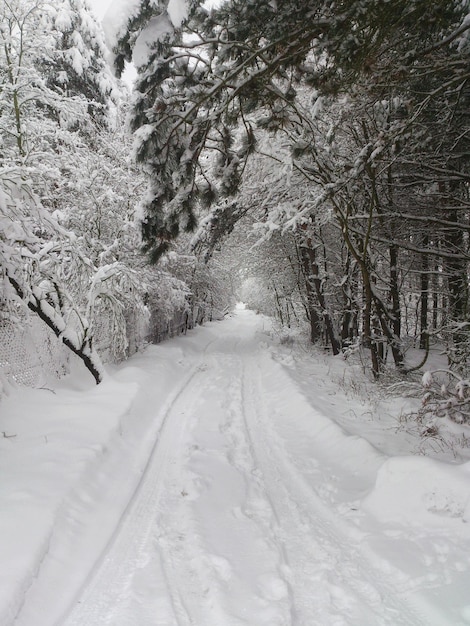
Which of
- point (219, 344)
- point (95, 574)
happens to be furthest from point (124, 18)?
point (219, 344)

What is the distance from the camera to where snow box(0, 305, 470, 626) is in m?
2.75

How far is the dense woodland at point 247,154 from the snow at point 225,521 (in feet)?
4.80

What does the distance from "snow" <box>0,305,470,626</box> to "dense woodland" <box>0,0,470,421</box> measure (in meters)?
1.46

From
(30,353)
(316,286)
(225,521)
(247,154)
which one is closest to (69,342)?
(30,353)

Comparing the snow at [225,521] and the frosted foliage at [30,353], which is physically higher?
the frosted foliage at [30,353]

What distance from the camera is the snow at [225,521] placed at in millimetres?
2746

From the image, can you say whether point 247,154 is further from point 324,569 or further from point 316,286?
point 316,286

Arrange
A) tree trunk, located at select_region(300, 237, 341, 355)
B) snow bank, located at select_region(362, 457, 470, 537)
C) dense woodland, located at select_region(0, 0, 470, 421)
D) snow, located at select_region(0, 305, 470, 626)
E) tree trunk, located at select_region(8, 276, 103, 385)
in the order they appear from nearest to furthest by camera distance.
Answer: snow, located at select_region(0, 305, 470, 626) → snow bank, located at select_region(362, 457, 470, 537) → dense woodland, located at select_region(0, 0, 470, 421) → tree trunk, located at select_region(8, 276, 103, 385) → tree trunk, located at select_region(300, 237, 341, 355)

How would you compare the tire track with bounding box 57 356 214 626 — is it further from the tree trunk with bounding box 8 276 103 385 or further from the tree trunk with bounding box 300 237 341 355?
the tree trunk with bounding box 300 237 341 355

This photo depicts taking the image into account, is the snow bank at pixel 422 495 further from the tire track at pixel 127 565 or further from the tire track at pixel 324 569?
the tire track at pixel 127 565

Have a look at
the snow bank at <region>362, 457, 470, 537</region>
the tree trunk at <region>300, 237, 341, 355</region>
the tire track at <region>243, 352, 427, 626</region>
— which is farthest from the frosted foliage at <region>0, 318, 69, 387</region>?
the tree trunk at <region>300, 237, 341, 355</region>

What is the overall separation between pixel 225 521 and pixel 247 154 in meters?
4.34

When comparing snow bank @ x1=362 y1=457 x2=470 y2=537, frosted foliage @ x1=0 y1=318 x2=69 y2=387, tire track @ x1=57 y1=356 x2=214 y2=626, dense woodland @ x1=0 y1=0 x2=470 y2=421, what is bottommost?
tire track @ x1=57 y1=356 x2=214 y2=626

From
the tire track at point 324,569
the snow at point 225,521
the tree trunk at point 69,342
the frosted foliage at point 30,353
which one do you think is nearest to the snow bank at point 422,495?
the snow at point 225,521
